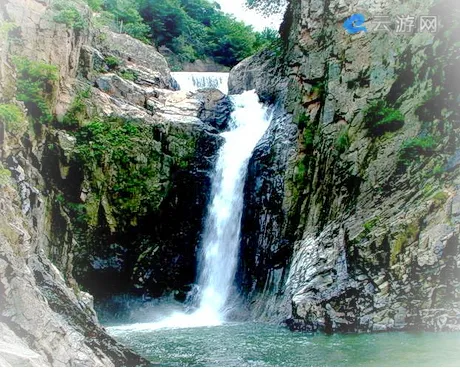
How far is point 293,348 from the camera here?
389 inches

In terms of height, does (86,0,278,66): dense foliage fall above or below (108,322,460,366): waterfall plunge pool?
above

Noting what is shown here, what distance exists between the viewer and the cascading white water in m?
17.3

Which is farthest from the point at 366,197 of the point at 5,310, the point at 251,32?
the point at 251,32

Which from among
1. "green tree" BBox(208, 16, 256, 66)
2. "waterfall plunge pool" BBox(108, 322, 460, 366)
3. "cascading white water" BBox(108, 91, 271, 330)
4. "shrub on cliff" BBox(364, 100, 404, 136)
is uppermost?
"green tree" BBox(208, 16, 256, 66)

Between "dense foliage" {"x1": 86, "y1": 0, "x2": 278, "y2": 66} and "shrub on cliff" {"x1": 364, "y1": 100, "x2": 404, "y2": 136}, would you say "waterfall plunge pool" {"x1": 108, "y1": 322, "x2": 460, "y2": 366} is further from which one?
"dense foliage" {"x1": 86, "y1": 0, "x2": 278, "y2": 66}

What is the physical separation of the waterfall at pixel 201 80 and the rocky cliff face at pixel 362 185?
26.5ft

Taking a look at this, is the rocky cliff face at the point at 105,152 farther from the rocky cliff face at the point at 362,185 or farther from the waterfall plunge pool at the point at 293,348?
the waterfall plunge pool at the point at 293,348

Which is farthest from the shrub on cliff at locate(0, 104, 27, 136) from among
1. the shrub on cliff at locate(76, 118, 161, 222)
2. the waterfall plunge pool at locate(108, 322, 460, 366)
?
the shrub on cliff at locate(76, 118, 161, 222)

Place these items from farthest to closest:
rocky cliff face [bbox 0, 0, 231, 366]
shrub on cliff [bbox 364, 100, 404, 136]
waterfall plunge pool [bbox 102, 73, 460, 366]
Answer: rocky cliff face [bbox 0, 0, 231, 366], shrub on cliff [bbox 364, 100, 404, 136], waterfall plunge pool [bbox 102, 73, 460, 366]

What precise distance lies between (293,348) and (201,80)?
63.4 ft

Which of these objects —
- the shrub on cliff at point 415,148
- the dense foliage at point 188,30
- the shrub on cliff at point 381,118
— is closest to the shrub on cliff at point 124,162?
the shrub on cliff at point 381,118

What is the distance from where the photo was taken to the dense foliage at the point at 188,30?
107 feet

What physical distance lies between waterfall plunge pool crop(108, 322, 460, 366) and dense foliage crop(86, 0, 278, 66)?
77.2 feet

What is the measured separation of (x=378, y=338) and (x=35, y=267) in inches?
269
